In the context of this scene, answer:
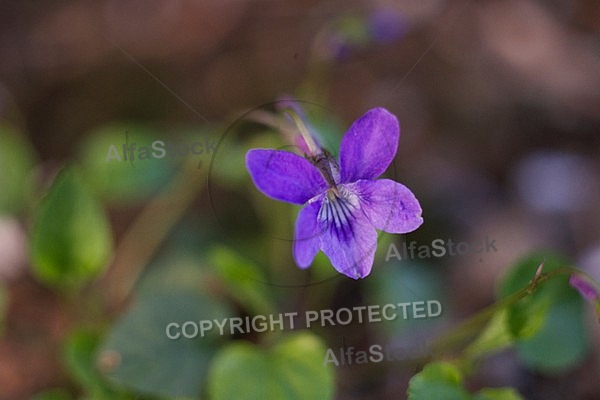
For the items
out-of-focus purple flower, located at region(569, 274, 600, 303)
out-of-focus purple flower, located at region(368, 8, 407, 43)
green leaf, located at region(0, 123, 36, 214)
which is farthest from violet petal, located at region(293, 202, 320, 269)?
green leaf, located at region(0, 123, 36, 214)

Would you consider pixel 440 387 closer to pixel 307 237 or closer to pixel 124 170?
pixel 307 237

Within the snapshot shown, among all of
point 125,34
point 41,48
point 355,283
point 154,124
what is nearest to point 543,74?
point 355,283

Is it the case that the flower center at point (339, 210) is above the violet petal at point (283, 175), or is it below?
below

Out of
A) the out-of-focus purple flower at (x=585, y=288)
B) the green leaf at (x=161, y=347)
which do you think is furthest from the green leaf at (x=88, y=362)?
the out-of-focus purple flower at (x=585, y=288)

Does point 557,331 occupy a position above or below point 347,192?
below

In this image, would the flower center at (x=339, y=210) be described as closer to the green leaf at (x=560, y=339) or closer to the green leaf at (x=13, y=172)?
the green leaf at (x=560, y=339)

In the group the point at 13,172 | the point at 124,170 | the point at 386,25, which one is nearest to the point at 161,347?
the point at 124,170

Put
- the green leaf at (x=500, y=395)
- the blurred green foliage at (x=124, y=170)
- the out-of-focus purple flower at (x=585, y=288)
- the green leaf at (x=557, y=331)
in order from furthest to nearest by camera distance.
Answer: the blurred green foliage at (x=124, y=170), the green leaf at (x=557, y=331), the green leaf at (x=500, y=395), the out-of-focus purple flower at (x=585, y=288)
